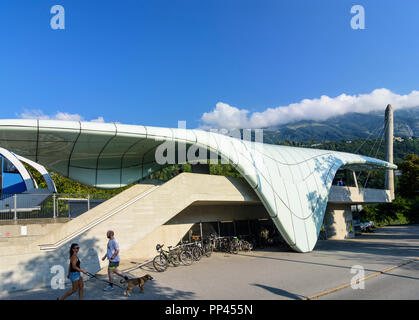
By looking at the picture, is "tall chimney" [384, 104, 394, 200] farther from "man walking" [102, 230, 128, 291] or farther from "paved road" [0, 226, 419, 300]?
"man walking" [102, 230, 128, 291]

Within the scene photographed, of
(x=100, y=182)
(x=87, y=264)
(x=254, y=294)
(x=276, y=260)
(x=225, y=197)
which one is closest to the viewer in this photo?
(x=254, y=294)

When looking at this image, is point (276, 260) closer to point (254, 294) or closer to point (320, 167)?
point (254, 294)

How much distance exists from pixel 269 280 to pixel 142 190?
7536 millimetres

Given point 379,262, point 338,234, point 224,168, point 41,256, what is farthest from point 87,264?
point 224,168

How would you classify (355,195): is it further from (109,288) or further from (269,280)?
(109,288)

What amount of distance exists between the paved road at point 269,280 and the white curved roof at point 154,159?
2.99 m

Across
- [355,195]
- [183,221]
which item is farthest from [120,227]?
[355,195]

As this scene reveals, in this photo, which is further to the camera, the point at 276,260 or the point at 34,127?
the point at 276,260

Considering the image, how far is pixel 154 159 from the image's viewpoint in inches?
749

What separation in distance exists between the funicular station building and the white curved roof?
5 cm

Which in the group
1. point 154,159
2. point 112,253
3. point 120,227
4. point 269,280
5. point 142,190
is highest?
point 154,159

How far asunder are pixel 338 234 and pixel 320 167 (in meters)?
9.54

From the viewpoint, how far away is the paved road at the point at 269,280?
8.37 meters
